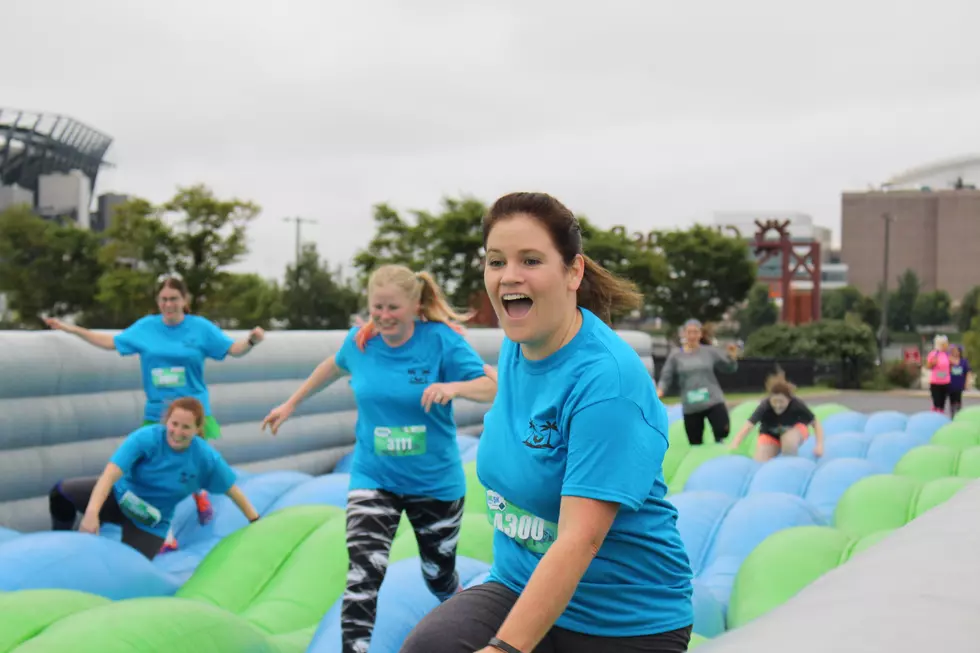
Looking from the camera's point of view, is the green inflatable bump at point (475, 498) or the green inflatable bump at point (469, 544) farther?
the green inflatable bump at point (475, 498)

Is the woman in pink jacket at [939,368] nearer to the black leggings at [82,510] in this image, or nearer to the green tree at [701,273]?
the black leggings at [82,510]

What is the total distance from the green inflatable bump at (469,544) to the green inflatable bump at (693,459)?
2446 millimetres

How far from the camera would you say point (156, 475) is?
478cm

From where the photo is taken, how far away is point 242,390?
7.62 meters

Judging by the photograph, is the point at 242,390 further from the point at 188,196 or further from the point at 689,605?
the point at 188,196

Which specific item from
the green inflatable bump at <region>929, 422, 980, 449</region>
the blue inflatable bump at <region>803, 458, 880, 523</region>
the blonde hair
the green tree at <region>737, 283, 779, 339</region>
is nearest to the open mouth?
the blonde hair

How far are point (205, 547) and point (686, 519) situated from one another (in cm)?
254

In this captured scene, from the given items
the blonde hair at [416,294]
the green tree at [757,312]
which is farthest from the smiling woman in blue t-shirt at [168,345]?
the green tree at [757,312]

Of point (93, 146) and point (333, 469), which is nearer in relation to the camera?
point (333, 469)

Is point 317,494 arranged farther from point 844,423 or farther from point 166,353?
point 844,423

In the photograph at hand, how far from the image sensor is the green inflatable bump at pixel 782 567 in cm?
389

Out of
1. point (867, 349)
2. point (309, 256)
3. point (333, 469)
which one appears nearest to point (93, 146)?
point (309, 256)

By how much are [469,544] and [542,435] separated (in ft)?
8.99

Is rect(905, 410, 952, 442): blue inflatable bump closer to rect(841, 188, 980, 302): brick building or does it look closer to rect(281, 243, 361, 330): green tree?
rect(281, 243, 361, 330): green tree
